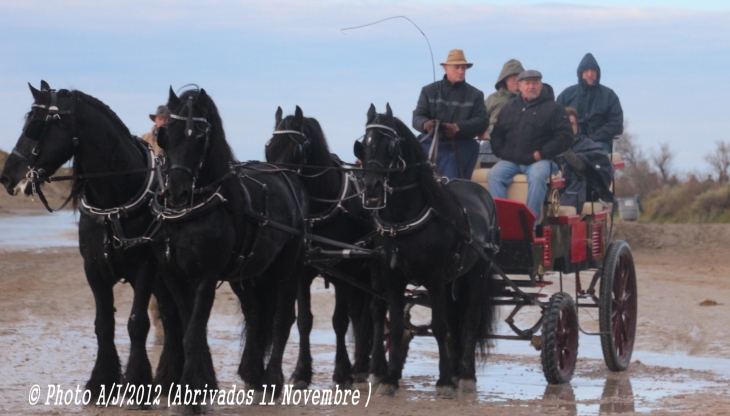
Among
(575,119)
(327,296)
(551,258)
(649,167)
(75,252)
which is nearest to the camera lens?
(551,258)

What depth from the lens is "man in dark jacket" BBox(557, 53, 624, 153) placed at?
11719mm

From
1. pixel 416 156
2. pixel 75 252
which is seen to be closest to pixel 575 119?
pixel 416 156

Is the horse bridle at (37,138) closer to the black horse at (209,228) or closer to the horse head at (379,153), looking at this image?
the black horse at (209,228)

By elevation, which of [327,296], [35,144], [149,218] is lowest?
[327,296]

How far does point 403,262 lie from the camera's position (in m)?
8.51

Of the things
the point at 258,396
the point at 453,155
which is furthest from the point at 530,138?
the point at 258,396

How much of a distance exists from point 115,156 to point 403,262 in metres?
2.29

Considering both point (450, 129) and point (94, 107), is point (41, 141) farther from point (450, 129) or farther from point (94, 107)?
point (450, 129)

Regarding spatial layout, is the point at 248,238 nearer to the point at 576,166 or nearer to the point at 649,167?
the point at 576,166

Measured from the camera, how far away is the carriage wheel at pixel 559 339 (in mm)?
9273

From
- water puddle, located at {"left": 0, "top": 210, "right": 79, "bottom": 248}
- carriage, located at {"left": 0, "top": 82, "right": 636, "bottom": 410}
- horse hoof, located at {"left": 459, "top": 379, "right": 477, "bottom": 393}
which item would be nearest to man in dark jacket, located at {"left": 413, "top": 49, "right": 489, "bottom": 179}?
carriage, located at {"left": 0, "top": 82, "right": 636, "bottom": 410}

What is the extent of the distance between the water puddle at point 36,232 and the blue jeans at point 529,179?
40.8 feet

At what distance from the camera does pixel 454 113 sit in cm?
1000

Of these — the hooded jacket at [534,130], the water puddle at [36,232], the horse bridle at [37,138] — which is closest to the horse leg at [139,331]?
the horse bridle at [37,138]
